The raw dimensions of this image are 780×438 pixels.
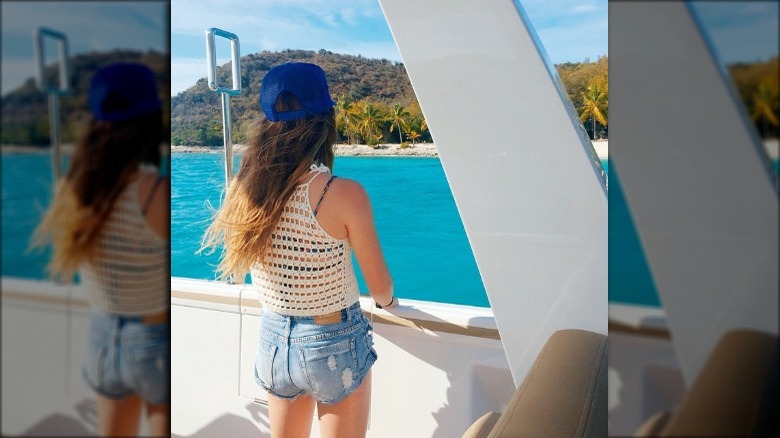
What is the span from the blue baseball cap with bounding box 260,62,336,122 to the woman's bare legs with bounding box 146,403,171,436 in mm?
1610

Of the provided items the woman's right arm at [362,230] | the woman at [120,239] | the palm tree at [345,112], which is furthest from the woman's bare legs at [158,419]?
the palm tree at [345,112]

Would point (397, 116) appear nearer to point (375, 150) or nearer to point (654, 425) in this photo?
point (375, 150)

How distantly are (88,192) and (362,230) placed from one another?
5.04 feet

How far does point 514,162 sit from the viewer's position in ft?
6.01

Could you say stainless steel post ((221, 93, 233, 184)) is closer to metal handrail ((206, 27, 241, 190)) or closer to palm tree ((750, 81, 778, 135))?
metal handrail ((206, 27, 241, 190))

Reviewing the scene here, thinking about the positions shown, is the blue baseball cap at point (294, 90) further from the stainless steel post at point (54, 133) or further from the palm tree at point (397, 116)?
the palm tree at point (397, 116)

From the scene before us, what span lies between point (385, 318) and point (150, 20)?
6.95 ft

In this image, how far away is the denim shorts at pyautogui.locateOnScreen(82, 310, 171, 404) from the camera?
0.28 meters

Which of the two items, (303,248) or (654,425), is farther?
(303,248)

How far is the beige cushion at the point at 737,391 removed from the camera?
305 mm

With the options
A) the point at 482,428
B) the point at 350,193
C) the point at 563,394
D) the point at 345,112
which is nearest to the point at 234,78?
the point at 350,193

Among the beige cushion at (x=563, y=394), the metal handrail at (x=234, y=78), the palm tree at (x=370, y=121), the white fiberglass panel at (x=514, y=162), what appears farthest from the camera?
the palm tree at (x=370, y=121)

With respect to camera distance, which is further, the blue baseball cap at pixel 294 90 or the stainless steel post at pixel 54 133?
the blue baseball cap at pixel 294 90

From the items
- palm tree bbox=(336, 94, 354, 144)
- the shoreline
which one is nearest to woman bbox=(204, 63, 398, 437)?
the shoreline
